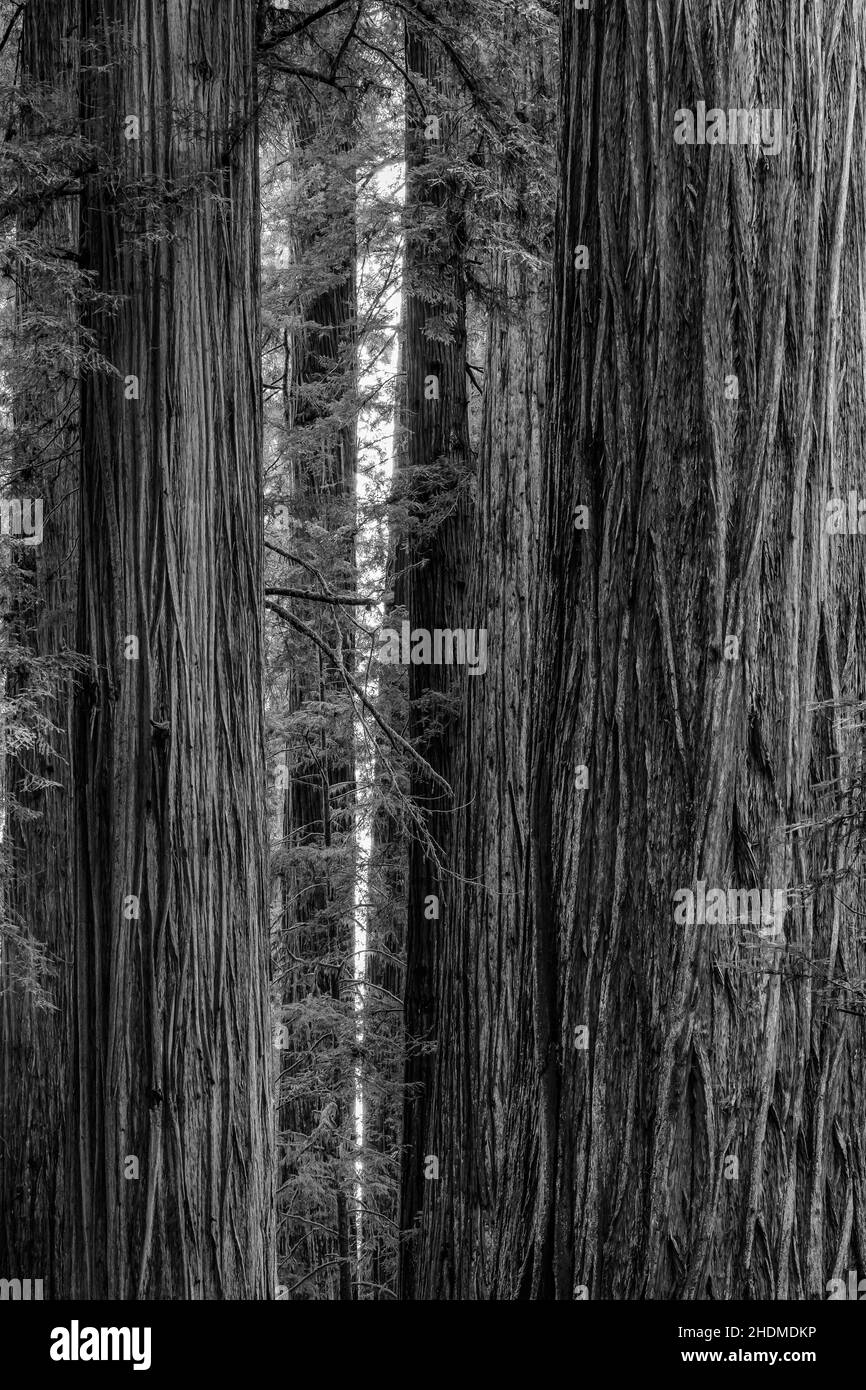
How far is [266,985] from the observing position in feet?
18.2

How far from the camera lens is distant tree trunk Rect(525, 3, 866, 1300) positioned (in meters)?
3.32

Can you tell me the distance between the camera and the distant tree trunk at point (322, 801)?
1150 centimetres

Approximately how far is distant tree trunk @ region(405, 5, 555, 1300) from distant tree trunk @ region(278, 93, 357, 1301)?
1900mm

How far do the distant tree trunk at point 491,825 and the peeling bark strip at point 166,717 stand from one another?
3.11 m

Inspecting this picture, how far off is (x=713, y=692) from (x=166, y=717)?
2.52 meters

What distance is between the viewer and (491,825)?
883 cm

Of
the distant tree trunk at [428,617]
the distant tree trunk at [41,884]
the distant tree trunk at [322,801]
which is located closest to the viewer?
the distant tree trunk at [41,884]

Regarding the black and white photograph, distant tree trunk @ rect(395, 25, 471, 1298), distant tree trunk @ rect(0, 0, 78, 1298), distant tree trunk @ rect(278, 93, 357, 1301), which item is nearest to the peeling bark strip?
the black and white photograph

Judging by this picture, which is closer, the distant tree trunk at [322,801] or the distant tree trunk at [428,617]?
the distant tree trunk at [428,617]

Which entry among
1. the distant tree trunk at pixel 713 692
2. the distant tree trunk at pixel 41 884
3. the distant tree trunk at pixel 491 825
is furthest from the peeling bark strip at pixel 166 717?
the distant tree trunk at pixel 491 825

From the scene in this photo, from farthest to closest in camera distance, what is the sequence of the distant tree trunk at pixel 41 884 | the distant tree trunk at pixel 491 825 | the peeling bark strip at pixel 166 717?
the distant tree trunk at pixel 491 825, the distant tree trunk at pixel 41 884, the peeling bark strip at pixel 166 717

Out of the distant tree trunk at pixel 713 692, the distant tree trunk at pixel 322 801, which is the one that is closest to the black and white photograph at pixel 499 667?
the distant tree trunk at pixel 713 692

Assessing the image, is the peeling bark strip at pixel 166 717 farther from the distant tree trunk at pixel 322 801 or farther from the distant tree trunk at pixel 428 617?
the distant tree trunk at pixel 322 801
